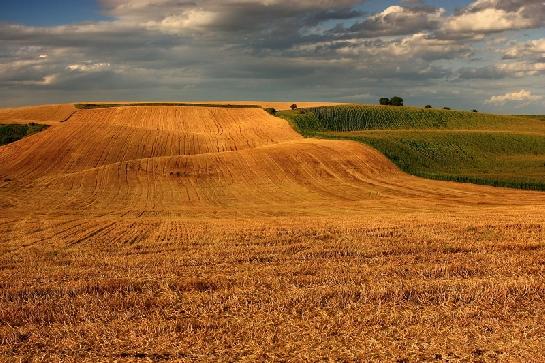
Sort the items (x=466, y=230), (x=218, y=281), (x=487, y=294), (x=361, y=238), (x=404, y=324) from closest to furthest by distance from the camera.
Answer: (x=404, y=324), (x=487, y=294), (x=218, y=281), (x=361, y=238), (x=466, y=230)

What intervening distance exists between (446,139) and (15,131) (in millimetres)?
59185

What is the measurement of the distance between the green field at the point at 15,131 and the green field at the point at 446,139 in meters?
36.7

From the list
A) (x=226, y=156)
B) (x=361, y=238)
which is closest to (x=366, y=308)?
(x=361, y=238)

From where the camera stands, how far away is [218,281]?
15117mm

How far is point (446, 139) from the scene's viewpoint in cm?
8769

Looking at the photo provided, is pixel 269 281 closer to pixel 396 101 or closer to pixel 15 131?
pixel 15 131

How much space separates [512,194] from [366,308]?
39.5 metres

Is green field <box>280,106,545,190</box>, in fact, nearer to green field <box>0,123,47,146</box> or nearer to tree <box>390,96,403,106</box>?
tree <box>390,96,403,106</box>

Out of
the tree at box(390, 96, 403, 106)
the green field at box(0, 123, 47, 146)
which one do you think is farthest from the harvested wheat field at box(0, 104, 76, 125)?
the tree at box(390, 96, 403, 106)

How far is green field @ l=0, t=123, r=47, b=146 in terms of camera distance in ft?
241

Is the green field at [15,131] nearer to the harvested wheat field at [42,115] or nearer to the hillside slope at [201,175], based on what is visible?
the hillside slope at [201,175]

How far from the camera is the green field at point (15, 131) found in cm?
7347

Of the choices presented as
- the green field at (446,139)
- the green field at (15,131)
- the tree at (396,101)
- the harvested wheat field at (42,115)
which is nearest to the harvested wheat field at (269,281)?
the green field at (446,139)

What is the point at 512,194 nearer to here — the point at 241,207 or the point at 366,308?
the point at 241,207
